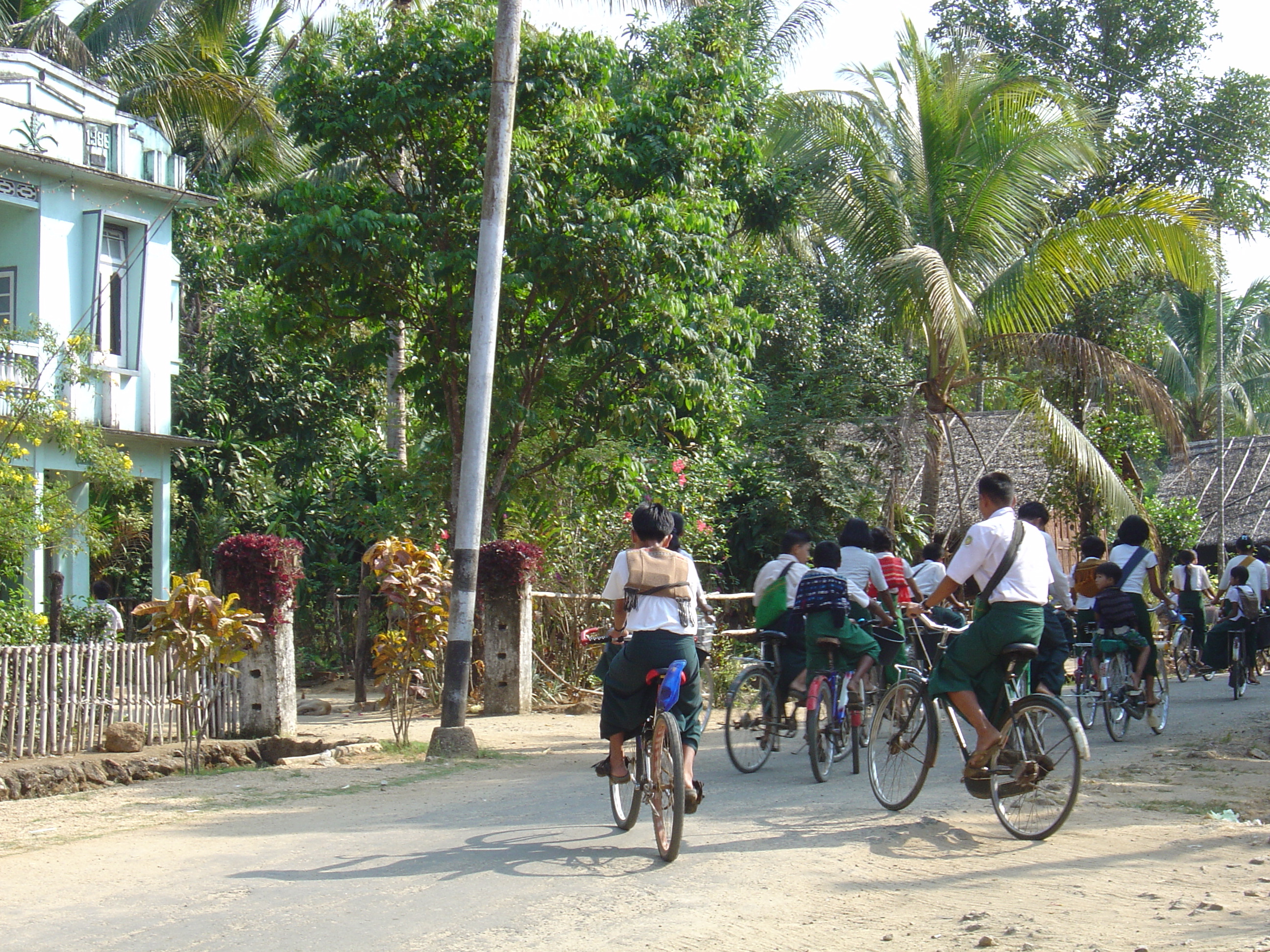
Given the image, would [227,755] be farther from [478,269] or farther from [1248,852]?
[1248,852]

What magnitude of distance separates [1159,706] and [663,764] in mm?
6654

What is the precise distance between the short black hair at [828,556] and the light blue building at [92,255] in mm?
8851

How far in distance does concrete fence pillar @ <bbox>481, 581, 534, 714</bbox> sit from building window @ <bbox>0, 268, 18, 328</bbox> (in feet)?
21.4

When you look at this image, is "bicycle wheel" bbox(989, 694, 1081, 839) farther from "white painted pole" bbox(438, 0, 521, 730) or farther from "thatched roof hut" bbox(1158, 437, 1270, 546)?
"thatched roof hut" bbox(1158, 437, 1270, 546)

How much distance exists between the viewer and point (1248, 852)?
6270mm

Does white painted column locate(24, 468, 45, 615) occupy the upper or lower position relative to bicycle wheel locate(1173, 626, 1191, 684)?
upper

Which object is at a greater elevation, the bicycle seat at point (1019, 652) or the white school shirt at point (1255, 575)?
the white school shirt at point (1255, 575)

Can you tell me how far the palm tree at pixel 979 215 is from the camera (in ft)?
56.5

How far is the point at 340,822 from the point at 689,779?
2.65 m

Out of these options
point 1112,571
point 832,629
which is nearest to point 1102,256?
point 1112,571

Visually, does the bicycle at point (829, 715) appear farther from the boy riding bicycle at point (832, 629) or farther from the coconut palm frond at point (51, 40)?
the coconut palm frond at point (51, 40)

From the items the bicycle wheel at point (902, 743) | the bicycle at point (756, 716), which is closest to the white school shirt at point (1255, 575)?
the bicycle at point (756, 716)

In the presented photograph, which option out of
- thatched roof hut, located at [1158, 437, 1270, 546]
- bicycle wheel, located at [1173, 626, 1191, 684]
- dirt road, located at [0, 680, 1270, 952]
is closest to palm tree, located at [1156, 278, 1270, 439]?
thatched roof hut, located at [1158, 437, 1270, 546]

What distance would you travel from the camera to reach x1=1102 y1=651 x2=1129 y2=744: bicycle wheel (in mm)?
10656
